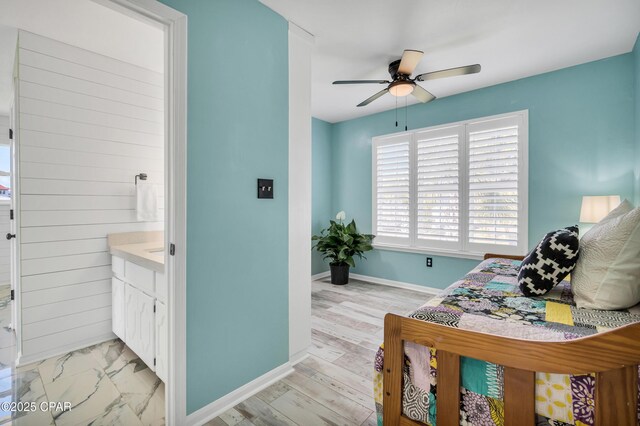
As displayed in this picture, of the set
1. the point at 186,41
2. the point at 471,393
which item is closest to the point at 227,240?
the point at 186,41

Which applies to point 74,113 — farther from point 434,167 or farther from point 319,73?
point 434,167

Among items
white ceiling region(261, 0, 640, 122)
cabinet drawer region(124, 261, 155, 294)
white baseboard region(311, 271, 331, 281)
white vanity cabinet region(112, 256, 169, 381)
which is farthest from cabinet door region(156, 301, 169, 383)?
white baseboard region(311, 271, 331, 281)

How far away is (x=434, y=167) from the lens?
3.88 m

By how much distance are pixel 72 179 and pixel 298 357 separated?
2.36m

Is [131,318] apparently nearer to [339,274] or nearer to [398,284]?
[339,274]

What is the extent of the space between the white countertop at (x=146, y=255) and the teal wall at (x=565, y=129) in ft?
10.7

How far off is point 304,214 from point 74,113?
2107mm

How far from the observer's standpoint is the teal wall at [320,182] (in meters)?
4.77

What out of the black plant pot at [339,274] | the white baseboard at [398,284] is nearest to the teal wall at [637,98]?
the white baseboard at [398,284]

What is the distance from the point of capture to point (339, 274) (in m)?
4.42

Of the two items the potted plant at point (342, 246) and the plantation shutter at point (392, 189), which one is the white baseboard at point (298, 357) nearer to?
the potted plant at point (342, 246)

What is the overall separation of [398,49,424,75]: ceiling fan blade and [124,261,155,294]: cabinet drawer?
2407mm

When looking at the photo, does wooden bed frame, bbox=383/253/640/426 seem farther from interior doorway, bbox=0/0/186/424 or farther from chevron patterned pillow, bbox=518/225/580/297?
interior doorway, bbox=0/0/186/424

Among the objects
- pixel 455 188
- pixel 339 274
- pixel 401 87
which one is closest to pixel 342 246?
pixel 339 274
